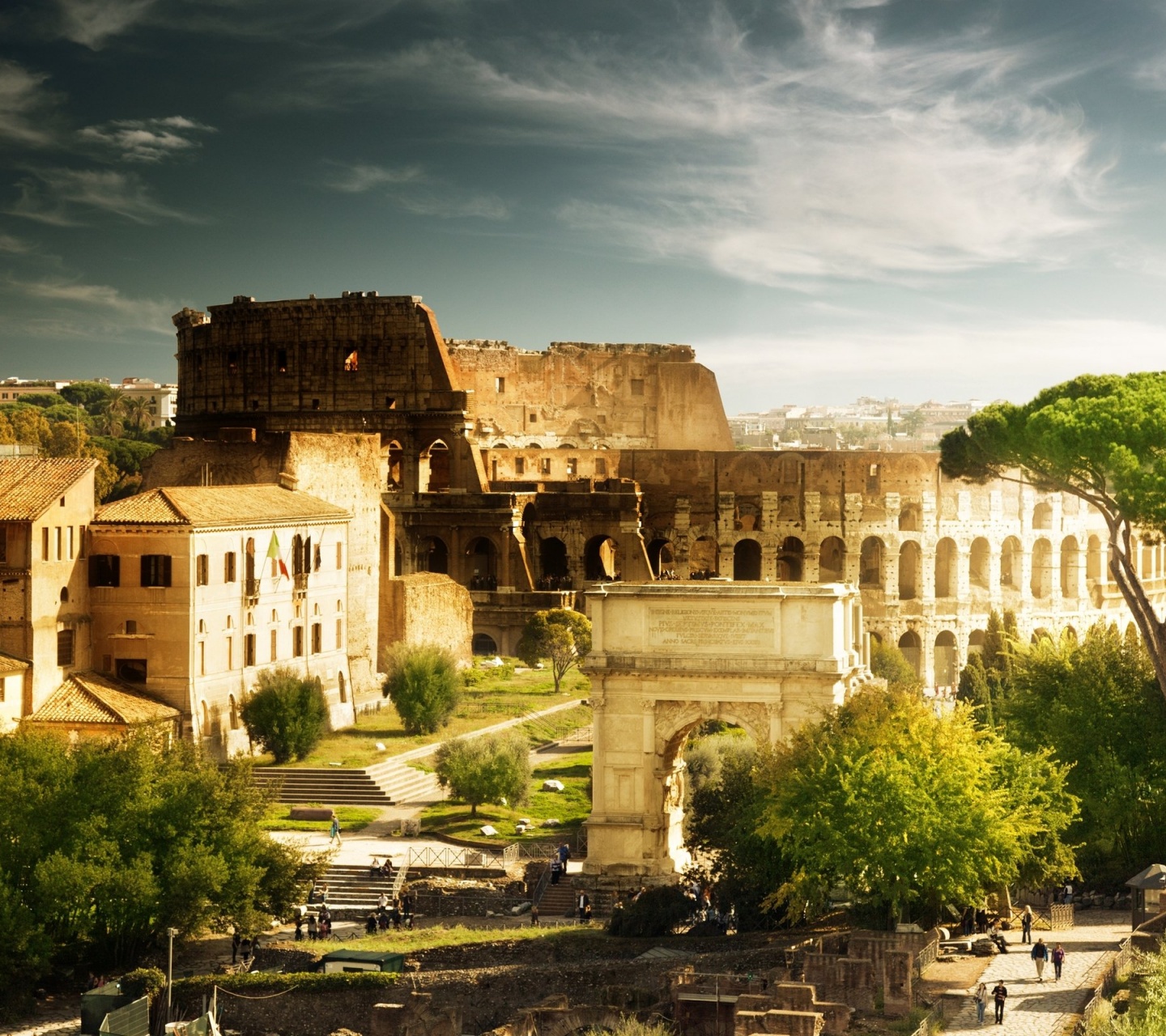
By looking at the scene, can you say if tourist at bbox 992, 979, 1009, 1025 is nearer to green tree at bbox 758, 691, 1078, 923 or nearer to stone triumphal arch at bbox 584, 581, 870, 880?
green tree at bbox 758, 691, 1078, 923

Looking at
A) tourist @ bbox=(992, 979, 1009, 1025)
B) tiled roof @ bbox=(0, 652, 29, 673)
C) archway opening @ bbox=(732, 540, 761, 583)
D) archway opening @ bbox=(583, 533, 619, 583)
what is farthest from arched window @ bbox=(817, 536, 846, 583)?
tourist @ bbox=(992, 979, 1009, 1025)

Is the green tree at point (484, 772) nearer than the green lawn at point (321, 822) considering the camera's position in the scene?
No

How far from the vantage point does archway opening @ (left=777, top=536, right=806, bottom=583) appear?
86.4 meters

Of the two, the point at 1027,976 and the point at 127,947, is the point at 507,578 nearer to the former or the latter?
the point at 127,947

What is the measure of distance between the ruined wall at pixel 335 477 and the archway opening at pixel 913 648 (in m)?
31.1

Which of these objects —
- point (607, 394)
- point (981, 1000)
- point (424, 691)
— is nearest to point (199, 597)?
point (424, 691)

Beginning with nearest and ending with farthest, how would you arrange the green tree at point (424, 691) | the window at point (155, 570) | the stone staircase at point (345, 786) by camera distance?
the stone staircase at point (345, 786) < the window at point (155, 570) < the green tree at point (424, 691)

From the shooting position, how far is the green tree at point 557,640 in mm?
63250

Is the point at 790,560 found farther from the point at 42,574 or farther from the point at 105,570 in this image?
the point at 42,574

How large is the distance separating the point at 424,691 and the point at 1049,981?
24.4 m

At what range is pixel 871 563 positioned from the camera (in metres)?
88.1

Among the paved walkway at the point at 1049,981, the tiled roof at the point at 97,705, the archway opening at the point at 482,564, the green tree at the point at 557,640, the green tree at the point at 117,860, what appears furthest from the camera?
the archway opening at the point at 482,564

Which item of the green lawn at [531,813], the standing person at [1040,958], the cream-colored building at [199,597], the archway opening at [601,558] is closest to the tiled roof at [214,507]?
the cream-colored building at [199,597]

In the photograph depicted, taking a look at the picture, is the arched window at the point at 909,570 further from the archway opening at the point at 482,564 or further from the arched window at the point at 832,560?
the archway opening at the point at 482,564
